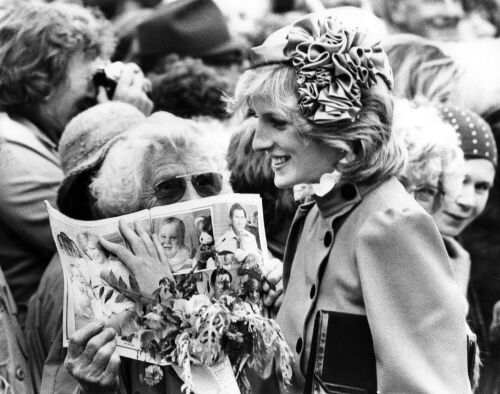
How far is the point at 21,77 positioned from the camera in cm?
460

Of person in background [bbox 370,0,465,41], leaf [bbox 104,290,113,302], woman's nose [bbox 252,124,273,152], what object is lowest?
person in background [bbox 370,0,465,41]

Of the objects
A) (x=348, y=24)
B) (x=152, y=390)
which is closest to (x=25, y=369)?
(x=152, y=390)

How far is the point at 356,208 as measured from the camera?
3.07 m

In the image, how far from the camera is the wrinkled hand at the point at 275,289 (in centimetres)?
338

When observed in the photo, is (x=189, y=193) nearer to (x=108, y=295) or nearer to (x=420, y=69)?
(x=108, y=295)

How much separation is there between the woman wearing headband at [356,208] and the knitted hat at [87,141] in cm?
78

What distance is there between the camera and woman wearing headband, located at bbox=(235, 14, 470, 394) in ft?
9.34

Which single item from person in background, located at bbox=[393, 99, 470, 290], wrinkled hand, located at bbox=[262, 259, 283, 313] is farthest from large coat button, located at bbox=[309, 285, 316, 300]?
person in background, located at bbox=[393, 99, 470, 290]

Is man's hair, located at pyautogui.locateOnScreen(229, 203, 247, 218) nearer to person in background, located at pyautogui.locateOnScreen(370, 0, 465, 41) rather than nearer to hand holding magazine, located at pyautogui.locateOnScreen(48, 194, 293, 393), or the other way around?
hand holding magazine, located at pyautogui.locateOnScreen(48, 194, 293, 393)

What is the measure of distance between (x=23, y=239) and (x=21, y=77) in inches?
31.2

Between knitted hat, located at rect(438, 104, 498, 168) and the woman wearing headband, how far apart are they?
1.71 meters

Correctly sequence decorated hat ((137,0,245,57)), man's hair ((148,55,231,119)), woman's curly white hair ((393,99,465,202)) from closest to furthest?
woman's curly white hair ((393,99,465,202)) → man's hair ((148,55,231,119)) → decorated hat ((137,0,245,57))

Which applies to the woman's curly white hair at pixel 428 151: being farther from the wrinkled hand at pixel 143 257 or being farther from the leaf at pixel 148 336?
the leaf at pixel 148 336

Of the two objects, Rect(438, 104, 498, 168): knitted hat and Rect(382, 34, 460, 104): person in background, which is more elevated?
Rect(438, 104, 498, 168): knitted hat
